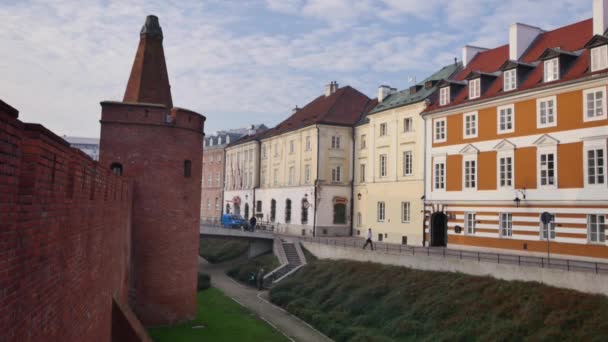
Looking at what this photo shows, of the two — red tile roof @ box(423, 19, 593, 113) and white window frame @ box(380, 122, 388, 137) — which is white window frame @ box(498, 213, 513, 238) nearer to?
red tile roof @ box(423, 19, 593, 113)

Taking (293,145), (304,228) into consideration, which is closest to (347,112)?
(293,145)

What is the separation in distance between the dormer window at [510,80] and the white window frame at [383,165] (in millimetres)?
12514

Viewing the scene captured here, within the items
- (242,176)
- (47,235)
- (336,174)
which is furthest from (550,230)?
(242,176)

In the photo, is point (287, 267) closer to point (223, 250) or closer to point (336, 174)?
point (336, 174)

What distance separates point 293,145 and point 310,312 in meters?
27.2

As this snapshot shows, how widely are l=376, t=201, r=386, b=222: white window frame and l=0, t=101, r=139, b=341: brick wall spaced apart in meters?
28.7

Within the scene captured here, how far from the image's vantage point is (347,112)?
49.0 meters

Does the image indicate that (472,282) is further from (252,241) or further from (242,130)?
(242,130)

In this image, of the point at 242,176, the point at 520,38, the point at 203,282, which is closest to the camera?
the point at 520,38

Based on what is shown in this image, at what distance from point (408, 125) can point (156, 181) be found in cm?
2032

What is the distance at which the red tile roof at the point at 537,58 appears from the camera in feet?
82.7

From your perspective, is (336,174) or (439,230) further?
(336,174)

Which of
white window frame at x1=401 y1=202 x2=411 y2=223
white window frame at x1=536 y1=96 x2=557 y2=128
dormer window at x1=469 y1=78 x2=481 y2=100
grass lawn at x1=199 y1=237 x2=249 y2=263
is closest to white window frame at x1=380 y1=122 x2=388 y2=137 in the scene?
white window frame at x1=401 y1=202 x2=411 y2=223

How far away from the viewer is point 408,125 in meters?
37.1
